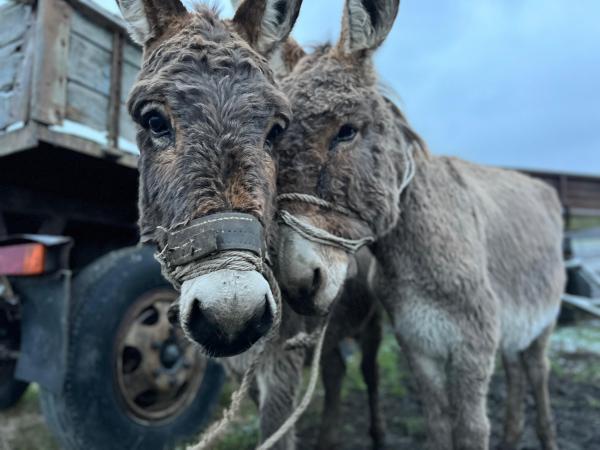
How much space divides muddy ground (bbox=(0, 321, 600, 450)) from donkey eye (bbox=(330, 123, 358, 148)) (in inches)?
93.6

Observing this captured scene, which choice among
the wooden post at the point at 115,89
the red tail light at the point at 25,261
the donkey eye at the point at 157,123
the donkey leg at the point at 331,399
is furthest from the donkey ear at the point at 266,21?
the donkey leg at the point at 331,399

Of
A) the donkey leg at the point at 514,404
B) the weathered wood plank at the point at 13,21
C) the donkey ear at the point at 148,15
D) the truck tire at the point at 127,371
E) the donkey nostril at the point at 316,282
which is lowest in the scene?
the donkey leg at the point at 514,404

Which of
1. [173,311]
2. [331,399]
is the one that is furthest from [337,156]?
[331,399]

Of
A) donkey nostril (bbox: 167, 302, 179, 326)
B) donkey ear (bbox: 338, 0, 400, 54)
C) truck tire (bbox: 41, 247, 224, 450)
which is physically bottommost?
truck tire (bbox: 41, 247, 224, 450)

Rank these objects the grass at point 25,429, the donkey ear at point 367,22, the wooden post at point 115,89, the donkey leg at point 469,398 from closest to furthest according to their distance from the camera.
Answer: the donkey ear at point 367,22 → the donkey leg at point 469,398 → the wooden post at point 115,89 → the grass at point 25,429

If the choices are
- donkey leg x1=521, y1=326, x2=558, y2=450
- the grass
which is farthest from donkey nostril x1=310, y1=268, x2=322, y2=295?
donkey leg x1=521, y1=326, x2=558, y2=450

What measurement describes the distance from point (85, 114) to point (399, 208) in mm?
1867

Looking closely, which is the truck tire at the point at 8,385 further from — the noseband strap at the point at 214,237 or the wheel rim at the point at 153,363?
the noseband strap at the point at 214,237

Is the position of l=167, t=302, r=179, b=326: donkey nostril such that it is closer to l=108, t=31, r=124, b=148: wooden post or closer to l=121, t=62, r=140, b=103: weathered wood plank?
l=108, t=31, r=124, b=148: wooden post

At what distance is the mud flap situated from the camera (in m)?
2.39

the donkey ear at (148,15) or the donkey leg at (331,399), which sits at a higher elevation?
the donkey ear at (148,15)

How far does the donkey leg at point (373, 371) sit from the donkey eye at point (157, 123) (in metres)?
2.56

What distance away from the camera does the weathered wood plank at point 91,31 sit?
2616 mm

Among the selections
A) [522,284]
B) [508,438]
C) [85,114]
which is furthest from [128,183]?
[508,438]
